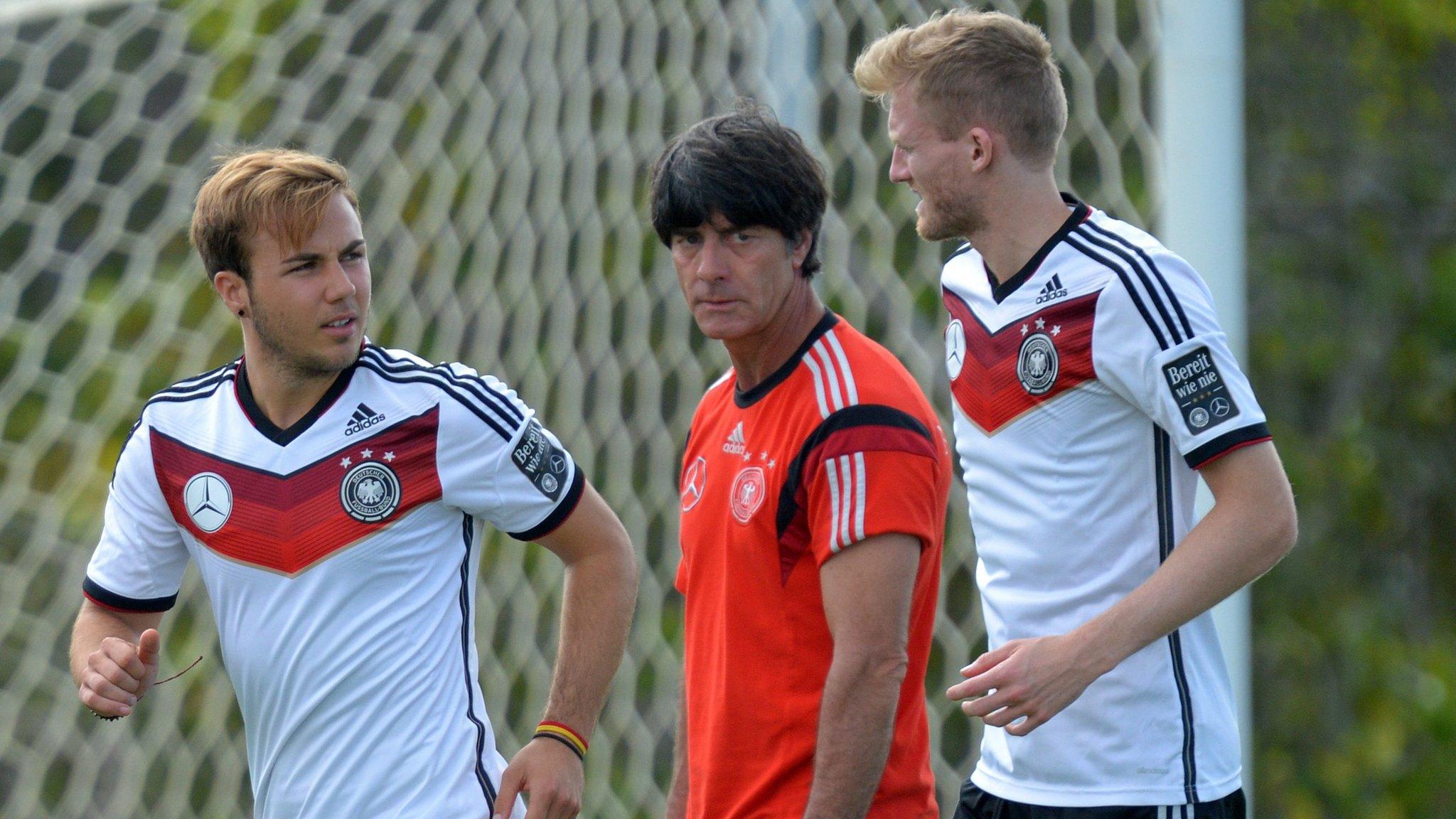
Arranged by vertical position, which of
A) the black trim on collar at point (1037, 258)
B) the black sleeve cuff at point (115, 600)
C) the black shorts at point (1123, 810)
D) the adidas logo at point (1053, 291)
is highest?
the black trim on collar at point (1037, 258)

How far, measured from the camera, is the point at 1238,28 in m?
3.00

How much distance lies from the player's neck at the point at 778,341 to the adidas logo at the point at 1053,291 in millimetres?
299

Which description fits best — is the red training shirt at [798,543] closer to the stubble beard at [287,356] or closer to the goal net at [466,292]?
the stubble beard at [287,356]

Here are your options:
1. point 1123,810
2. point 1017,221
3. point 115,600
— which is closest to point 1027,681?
point 1123,810

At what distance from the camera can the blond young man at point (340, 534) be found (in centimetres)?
221

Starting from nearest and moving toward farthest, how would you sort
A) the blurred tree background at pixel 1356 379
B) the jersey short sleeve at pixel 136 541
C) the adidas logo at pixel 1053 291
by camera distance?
the adidas logo at pixel 1053 291, the jersey short sleeve at pixel 136 541, the blurred tree background at pixel 1356 379

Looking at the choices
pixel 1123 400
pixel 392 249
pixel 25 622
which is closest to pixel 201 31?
pixel 392 249

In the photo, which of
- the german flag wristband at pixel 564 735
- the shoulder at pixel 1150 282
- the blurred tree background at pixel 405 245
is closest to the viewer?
the shoulder at pixel 1150 282

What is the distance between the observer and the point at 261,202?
7.47 feet

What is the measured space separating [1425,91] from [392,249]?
169 inches

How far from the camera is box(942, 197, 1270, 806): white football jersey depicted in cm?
195

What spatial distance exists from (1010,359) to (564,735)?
0.81m

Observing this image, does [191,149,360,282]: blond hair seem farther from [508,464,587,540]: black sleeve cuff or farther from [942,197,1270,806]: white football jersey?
[942,197,1270,806]: white football jersey

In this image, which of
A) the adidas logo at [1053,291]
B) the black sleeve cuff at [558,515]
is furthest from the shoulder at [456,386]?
the adidas logo at [1053,291]
